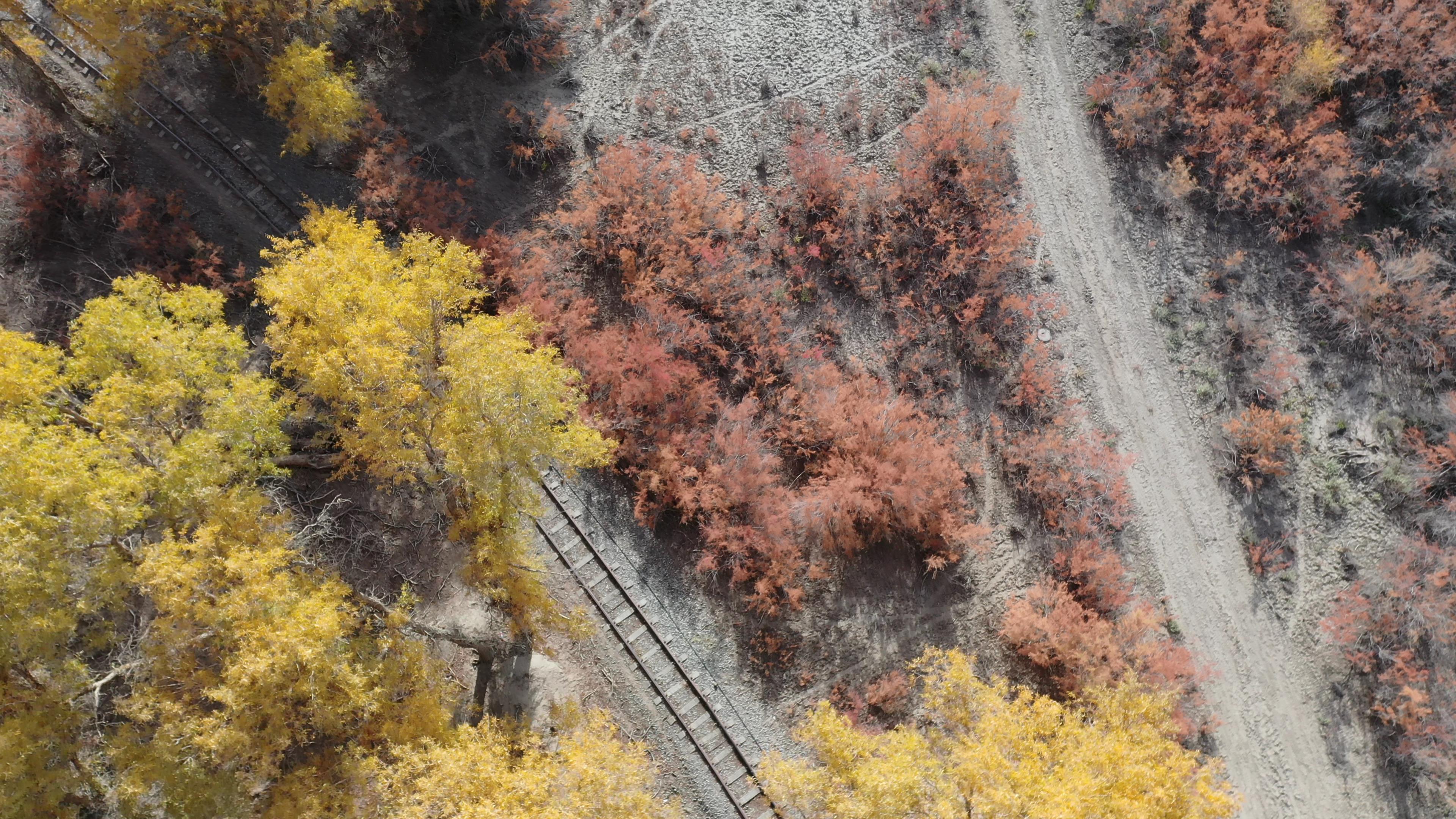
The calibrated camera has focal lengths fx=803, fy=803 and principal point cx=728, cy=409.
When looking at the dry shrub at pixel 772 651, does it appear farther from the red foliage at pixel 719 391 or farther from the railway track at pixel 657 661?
the railway track at pixel 657 661

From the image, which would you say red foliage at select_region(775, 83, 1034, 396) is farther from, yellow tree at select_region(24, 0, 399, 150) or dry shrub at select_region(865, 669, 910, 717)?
yellow tree at select_region(24, 0, 399, 150)

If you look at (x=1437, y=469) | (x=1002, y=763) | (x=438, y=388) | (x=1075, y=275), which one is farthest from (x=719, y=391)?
(x=1437, y=469)

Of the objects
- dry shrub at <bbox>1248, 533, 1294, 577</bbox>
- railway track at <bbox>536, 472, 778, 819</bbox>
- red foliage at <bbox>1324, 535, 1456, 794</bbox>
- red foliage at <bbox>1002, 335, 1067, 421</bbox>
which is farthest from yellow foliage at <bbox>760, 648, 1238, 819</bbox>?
red foliage at <bbox>1002, 335, 1067, 421</bbox>

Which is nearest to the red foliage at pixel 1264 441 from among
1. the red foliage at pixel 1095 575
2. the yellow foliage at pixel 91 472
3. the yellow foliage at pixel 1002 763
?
the red foliage at pixel 1095 575

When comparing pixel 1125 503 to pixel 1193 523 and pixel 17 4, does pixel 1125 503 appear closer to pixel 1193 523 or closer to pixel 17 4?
pixel 1193 523

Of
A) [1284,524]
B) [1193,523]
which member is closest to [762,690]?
[1193,523]

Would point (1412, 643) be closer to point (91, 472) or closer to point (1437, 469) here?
point (1437, 469)
